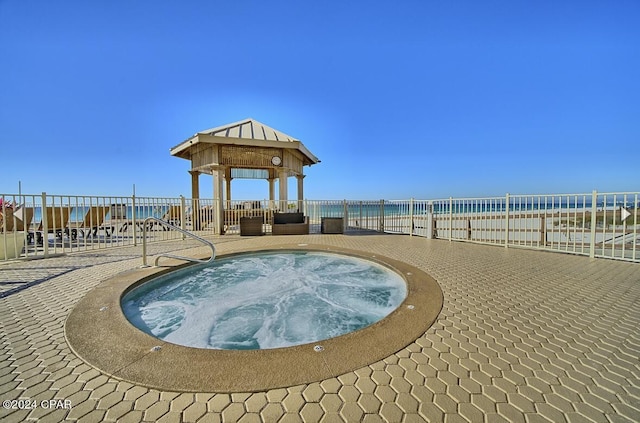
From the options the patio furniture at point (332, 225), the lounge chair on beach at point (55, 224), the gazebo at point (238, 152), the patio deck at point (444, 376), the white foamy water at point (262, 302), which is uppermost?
the gazebo at point (238, 152)

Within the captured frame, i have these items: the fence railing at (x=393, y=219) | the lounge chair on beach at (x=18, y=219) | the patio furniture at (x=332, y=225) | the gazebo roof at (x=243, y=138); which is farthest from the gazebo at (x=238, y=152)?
A: the lounge chair on beach at (x=18, y=219)

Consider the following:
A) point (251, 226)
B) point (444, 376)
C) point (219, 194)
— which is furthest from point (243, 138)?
point (444, 376)

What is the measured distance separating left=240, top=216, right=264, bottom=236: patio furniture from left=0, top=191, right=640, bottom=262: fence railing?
1.03 m

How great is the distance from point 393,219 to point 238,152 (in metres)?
7.55

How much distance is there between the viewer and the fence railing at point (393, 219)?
561 centimetres

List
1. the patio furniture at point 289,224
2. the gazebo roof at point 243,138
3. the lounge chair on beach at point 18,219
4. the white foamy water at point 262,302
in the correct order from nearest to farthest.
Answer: the white foamy water at point 262,302 → the lounge chair on beach at point 18,219 → the gazebo roof at point 243,138 → the patio furniture at point 289,224

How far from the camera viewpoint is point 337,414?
1.41 m

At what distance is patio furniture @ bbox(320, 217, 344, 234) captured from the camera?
10.8 meters

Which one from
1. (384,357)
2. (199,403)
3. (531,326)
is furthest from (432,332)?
(199,403)

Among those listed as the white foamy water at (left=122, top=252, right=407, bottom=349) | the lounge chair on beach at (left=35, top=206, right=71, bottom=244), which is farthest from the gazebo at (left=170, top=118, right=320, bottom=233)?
the white foamy water at (left=122, top=252, right=407, bottom=349)

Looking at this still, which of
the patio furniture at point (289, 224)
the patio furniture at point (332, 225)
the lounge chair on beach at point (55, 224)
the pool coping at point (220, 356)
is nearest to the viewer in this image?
the pool coping at point (220, 356)

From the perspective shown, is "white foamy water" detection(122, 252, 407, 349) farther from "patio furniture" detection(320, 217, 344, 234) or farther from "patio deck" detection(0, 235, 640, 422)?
"patio furniture" detection(320, 217, 344, 234)

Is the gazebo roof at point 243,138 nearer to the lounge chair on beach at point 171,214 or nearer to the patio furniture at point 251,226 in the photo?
the lounge chair on beach at point 171,214

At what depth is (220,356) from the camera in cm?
200
